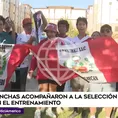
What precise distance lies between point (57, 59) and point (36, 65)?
429 mm

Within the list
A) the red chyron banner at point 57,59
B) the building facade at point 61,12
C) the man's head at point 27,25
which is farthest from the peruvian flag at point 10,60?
the building facade at point 61,12

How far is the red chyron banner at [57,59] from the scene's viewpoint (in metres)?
5.18

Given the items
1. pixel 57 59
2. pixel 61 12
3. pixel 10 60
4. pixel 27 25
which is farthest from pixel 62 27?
pixel 61 12

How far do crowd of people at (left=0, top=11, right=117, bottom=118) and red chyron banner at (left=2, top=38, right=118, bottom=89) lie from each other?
0.14m

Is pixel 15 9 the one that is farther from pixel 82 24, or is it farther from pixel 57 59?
pixel 57 59

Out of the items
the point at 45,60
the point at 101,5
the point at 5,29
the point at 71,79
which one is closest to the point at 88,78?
the point at 71,79

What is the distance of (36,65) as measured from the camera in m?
5.46

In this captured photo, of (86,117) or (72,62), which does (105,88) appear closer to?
(72,62)

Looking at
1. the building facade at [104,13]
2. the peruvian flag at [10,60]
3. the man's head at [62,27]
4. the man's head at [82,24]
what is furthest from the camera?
the building facade at [104,13]

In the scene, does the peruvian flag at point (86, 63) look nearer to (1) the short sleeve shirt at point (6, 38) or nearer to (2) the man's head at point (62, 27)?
(1) the short sleeve shirt at point (6, 38)

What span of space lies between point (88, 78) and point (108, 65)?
0.35 m

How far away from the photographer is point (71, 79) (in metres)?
5.46

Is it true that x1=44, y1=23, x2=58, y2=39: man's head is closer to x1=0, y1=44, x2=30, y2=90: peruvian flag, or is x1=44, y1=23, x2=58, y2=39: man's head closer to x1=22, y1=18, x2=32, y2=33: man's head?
x1=0, y1=44, x2=30, y2=90: peruvian flag

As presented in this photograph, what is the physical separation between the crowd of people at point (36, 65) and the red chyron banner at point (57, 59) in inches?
5.5
